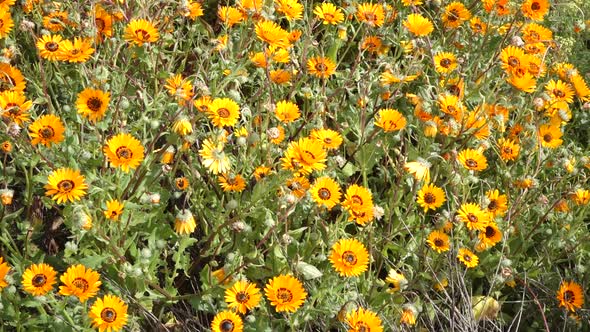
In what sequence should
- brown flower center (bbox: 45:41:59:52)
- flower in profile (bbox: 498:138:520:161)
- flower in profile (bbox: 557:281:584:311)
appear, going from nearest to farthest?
flower in profile (bbox: 557:281:584:311) → brown flower center (bbox: 45:41:59:52) → flower in profile (bbox: 498:138:520:161)

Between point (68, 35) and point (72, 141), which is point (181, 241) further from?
point (68, 35)

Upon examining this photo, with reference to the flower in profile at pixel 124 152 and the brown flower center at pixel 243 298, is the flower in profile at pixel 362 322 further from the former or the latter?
the flower in profile at pixel 124 152

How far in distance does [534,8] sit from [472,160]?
1.06 m

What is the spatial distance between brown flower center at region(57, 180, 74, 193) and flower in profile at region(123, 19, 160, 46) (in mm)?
852

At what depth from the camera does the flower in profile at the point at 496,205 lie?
121 inches

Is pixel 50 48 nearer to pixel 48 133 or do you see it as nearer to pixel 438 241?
pixel 48 133

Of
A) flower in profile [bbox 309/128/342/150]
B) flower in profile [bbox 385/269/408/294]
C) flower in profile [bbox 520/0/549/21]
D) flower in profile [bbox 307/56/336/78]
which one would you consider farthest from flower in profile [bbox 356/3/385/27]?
flower in profile [bbox 385/269/408/294]

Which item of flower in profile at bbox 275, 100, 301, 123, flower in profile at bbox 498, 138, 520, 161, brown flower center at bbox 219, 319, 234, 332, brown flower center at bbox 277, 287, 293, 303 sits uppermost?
flower in profile at bbox 275, 100, 301, 123

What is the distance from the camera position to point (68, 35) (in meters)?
3.62

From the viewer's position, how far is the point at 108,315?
2.44 meters

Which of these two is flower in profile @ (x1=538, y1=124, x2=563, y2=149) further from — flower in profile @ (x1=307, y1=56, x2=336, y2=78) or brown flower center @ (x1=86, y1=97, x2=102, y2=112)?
brown flower center @ (x1=86, y1=97, x2=102, y2=112)

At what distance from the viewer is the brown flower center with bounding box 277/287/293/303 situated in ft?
8.30

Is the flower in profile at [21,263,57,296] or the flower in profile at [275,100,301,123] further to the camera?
the flower in profile at [275,100,301,123]

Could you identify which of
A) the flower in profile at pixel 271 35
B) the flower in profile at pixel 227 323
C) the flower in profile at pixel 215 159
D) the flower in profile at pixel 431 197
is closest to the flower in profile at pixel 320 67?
the flower in profile at pixel 271 35
